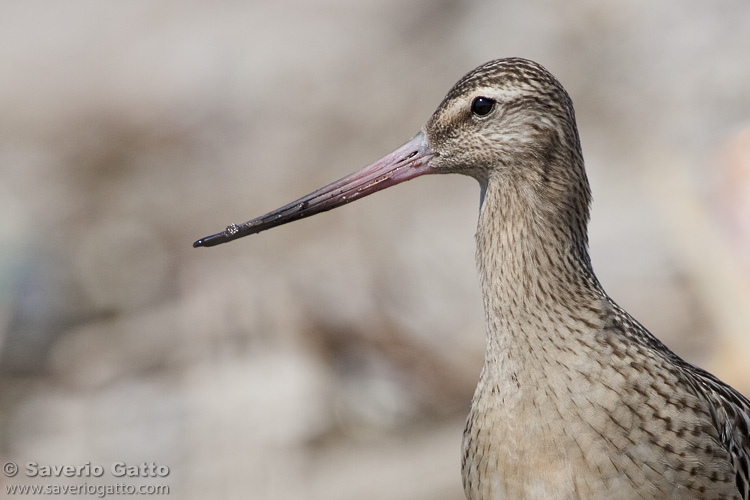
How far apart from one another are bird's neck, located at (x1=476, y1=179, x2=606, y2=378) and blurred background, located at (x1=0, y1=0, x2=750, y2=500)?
318cm

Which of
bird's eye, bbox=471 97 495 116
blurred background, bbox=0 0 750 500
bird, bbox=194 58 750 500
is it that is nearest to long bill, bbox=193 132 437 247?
bird, bbox=194 58 750 500

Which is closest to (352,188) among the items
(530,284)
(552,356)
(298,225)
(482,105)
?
(482,105)

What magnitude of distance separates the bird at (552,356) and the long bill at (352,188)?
0.09 ft

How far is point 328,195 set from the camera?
384 cm

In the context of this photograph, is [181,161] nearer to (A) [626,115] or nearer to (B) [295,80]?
(B) [295,80]

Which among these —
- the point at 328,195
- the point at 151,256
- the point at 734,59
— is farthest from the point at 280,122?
the point at 328,195

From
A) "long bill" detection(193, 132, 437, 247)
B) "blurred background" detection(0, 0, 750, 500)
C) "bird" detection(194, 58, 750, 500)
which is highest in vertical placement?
"blurred background" detection(0, 0, 750, 500)

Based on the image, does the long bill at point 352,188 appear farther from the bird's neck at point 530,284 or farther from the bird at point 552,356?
the bird's neck at point 530,284

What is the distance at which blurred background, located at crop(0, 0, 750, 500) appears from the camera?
23.2 feet

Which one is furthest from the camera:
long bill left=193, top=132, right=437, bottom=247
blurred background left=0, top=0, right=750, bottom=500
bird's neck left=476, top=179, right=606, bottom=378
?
blurred background left=0, top=0, right=750, bottom=500

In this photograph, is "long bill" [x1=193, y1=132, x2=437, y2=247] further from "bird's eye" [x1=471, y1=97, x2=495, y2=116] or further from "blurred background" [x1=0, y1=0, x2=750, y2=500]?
"blurred background" [x1=0, y1=0, x2=750, y2=500]

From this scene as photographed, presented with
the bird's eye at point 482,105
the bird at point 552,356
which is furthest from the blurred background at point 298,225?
the bird's eye at point 482,105

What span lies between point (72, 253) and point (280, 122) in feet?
7.54

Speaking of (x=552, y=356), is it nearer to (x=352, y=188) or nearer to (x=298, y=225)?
(x=352, y=188)
